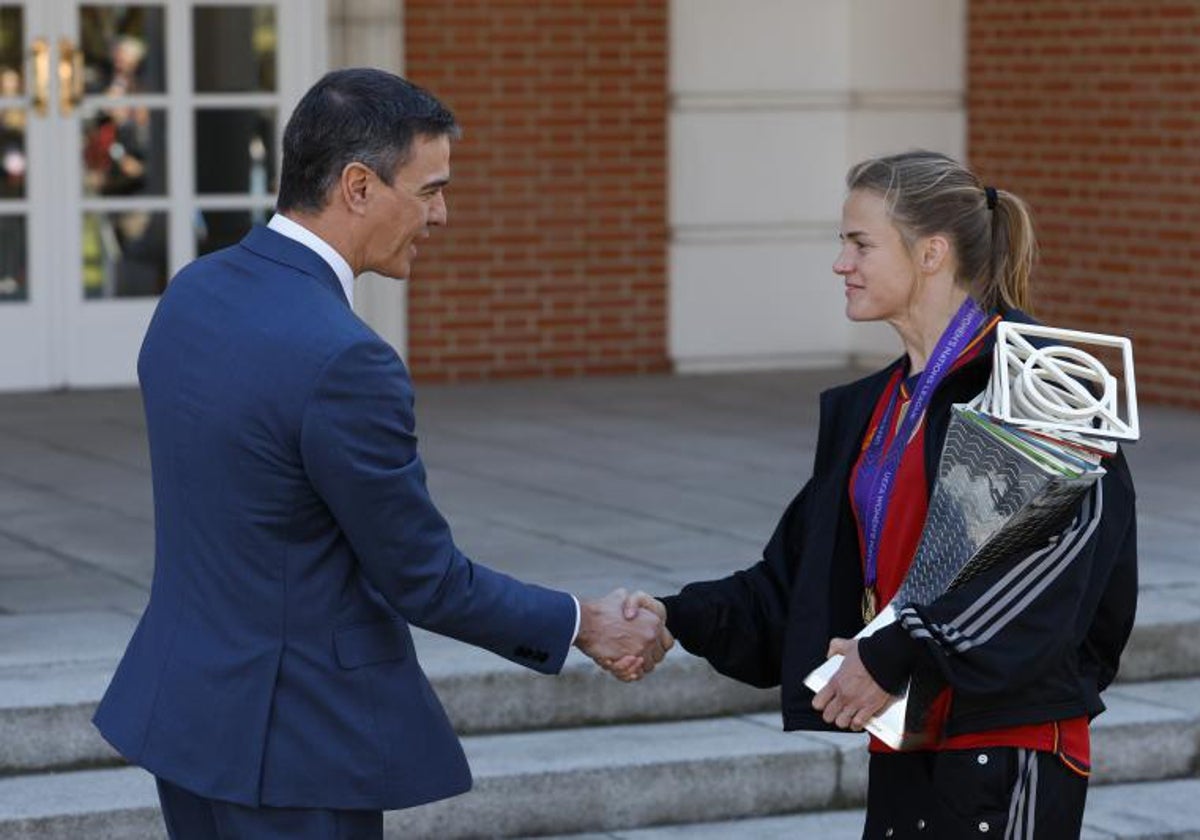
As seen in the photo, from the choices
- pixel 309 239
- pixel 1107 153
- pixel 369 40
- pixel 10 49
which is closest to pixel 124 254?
pixel 10 49

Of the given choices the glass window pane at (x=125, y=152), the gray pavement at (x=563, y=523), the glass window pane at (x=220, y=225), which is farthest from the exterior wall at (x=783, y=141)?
the glass window pane at (x=125, y=152)

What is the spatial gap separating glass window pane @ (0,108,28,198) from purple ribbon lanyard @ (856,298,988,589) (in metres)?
8.27

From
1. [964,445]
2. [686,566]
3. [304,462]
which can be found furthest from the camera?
[686,566]

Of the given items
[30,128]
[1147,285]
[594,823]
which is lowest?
[594,823]

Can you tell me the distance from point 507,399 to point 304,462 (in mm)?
8224

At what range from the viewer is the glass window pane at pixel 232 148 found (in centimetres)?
1165

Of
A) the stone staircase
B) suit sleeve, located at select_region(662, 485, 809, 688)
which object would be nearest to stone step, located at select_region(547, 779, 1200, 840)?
the stone staircase

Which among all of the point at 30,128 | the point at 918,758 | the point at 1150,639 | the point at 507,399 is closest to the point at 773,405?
the point at 507,399

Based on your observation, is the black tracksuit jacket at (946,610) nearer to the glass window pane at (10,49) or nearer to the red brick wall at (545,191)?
the red brick wall at (545,191)

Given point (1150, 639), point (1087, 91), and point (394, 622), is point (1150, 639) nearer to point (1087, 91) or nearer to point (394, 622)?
point (394, 622)

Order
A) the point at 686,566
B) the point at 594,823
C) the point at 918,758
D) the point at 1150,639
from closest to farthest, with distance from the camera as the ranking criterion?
the point at 918,758, the point at 594,823, the point at 1150,639, the point at 686,566

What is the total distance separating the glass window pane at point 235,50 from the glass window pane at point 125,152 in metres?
0.30

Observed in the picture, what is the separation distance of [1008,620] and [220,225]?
858 cm

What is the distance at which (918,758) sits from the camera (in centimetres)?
377
